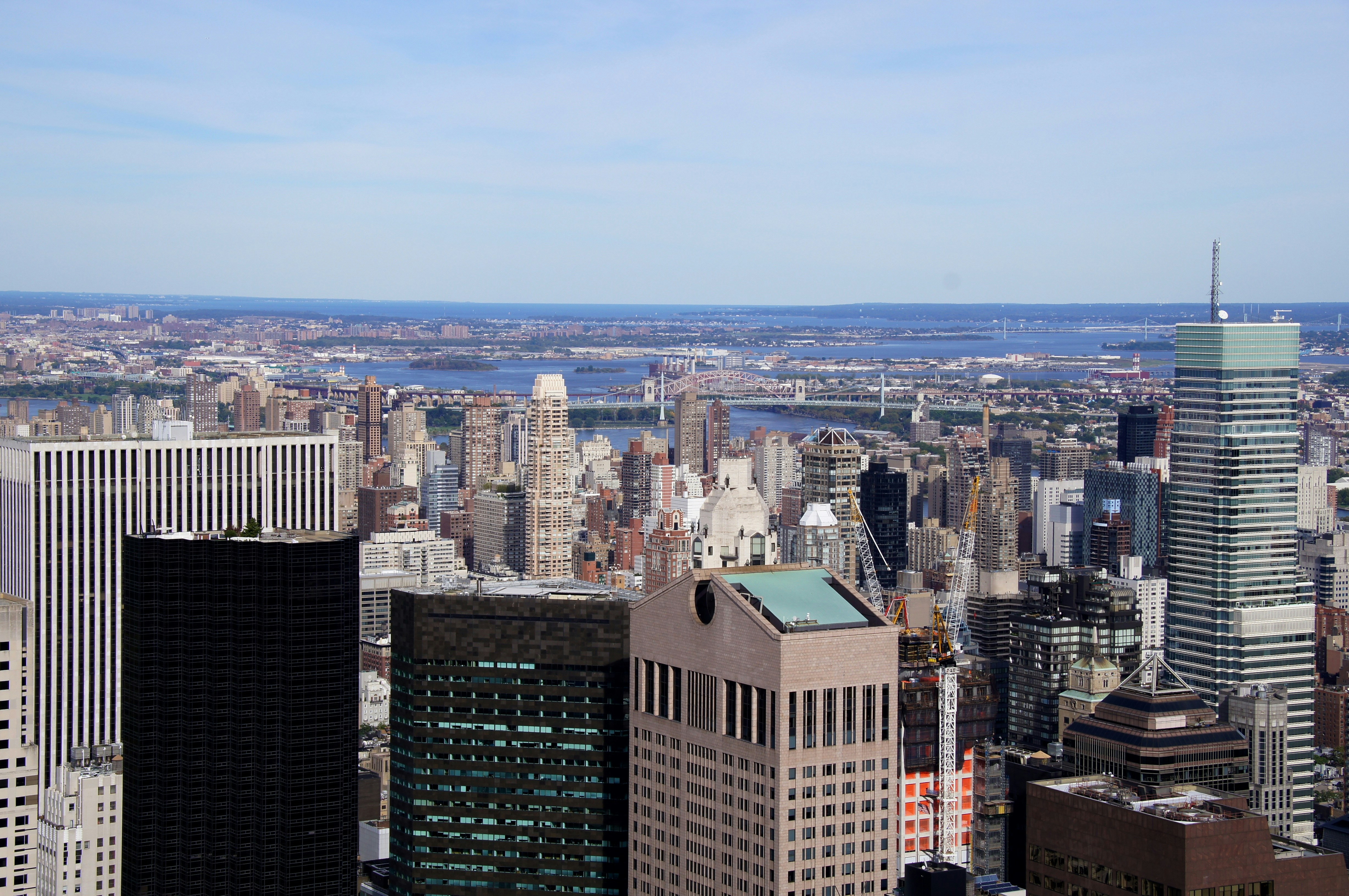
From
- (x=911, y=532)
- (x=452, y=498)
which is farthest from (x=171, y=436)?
(x=452, y=498)

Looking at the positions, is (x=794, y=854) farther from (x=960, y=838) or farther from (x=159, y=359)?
(x=159, y=359)

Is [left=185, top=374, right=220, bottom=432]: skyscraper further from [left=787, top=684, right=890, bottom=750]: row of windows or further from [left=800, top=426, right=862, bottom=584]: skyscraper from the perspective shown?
[left=787, top=684, right=890, bottom=750]: row of windows

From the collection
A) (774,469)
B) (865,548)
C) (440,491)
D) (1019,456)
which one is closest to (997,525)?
(865,548)

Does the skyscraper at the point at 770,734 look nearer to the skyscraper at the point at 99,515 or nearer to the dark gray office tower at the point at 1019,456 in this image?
the skyscraper at the point at 99,515

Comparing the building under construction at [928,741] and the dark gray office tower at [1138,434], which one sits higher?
the dark gray office tower at [1138,434]

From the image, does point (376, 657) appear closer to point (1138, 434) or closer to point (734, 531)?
point (734, 531)

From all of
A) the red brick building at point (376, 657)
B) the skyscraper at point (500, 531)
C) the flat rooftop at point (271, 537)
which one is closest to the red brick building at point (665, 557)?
the red brick building at point (376, 657)
